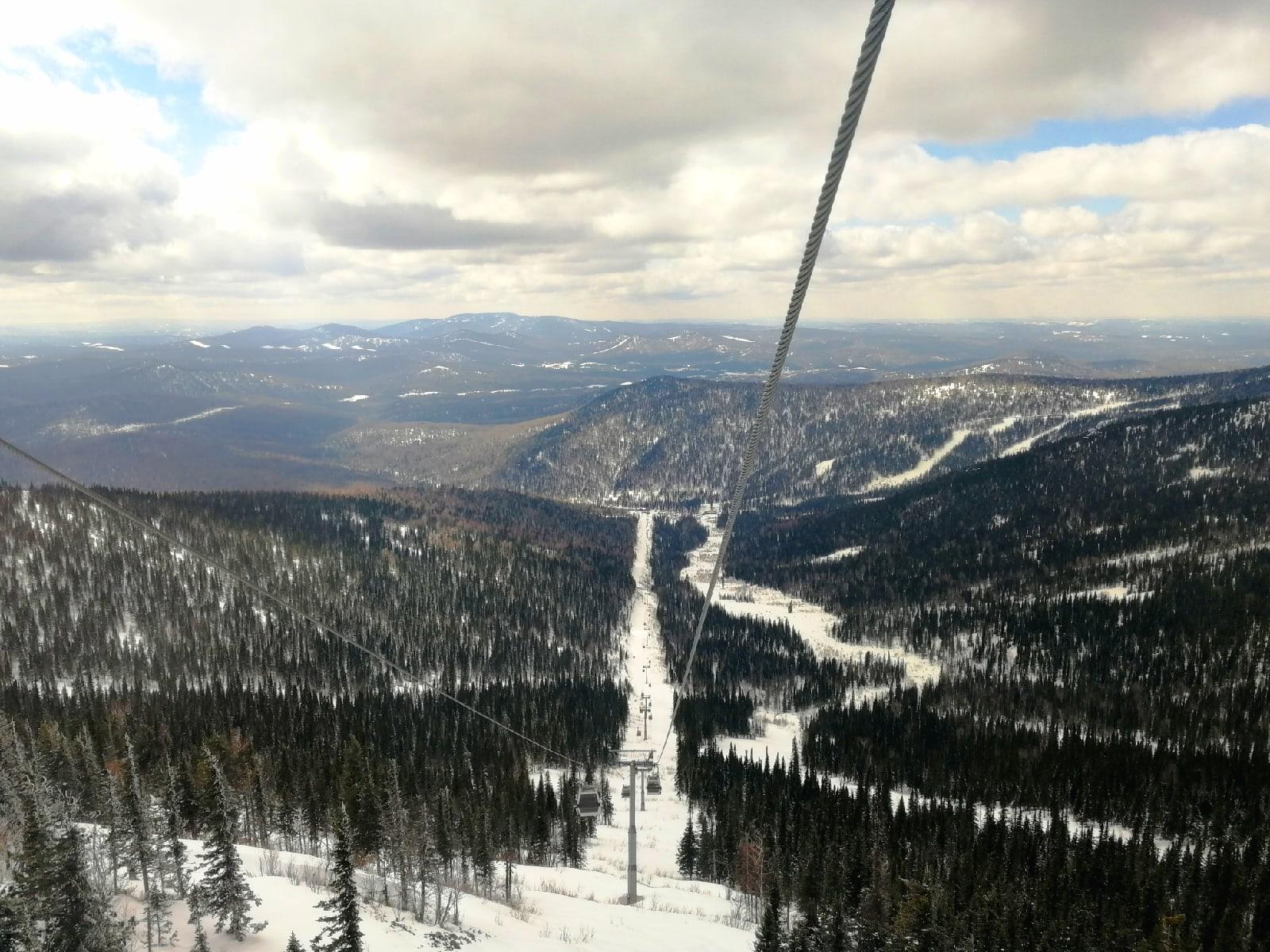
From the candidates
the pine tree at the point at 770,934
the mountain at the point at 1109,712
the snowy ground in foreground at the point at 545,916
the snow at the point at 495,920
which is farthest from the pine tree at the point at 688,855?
the mountain at the point at 1109,712

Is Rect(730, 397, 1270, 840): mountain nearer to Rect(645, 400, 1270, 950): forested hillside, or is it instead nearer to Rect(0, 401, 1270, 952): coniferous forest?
Rect(645, 400, 1270, 950): forested hillside

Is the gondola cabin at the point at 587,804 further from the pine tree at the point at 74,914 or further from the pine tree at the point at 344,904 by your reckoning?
the pine tree at the point at 74,914

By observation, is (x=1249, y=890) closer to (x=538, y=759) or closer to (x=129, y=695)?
(x=538, y=759)

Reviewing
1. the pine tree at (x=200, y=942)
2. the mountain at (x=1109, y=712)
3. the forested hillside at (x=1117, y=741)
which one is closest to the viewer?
the pine tree at (x=200, y=942)

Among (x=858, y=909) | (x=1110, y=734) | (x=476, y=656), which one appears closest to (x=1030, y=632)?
(x=1110, y=734)

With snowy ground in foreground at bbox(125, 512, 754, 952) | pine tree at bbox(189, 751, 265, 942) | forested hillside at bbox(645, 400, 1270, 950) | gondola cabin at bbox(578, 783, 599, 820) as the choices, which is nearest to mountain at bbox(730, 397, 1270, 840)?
forested hillside at bbox(645, 400, 1270, 950)

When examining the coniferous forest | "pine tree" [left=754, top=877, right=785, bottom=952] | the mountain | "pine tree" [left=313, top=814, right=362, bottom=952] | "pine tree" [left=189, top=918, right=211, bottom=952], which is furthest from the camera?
the mountain

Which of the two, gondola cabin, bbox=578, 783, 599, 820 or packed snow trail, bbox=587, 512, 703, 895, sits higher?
gondola cabin, bbox=578, 783, 599, 820
